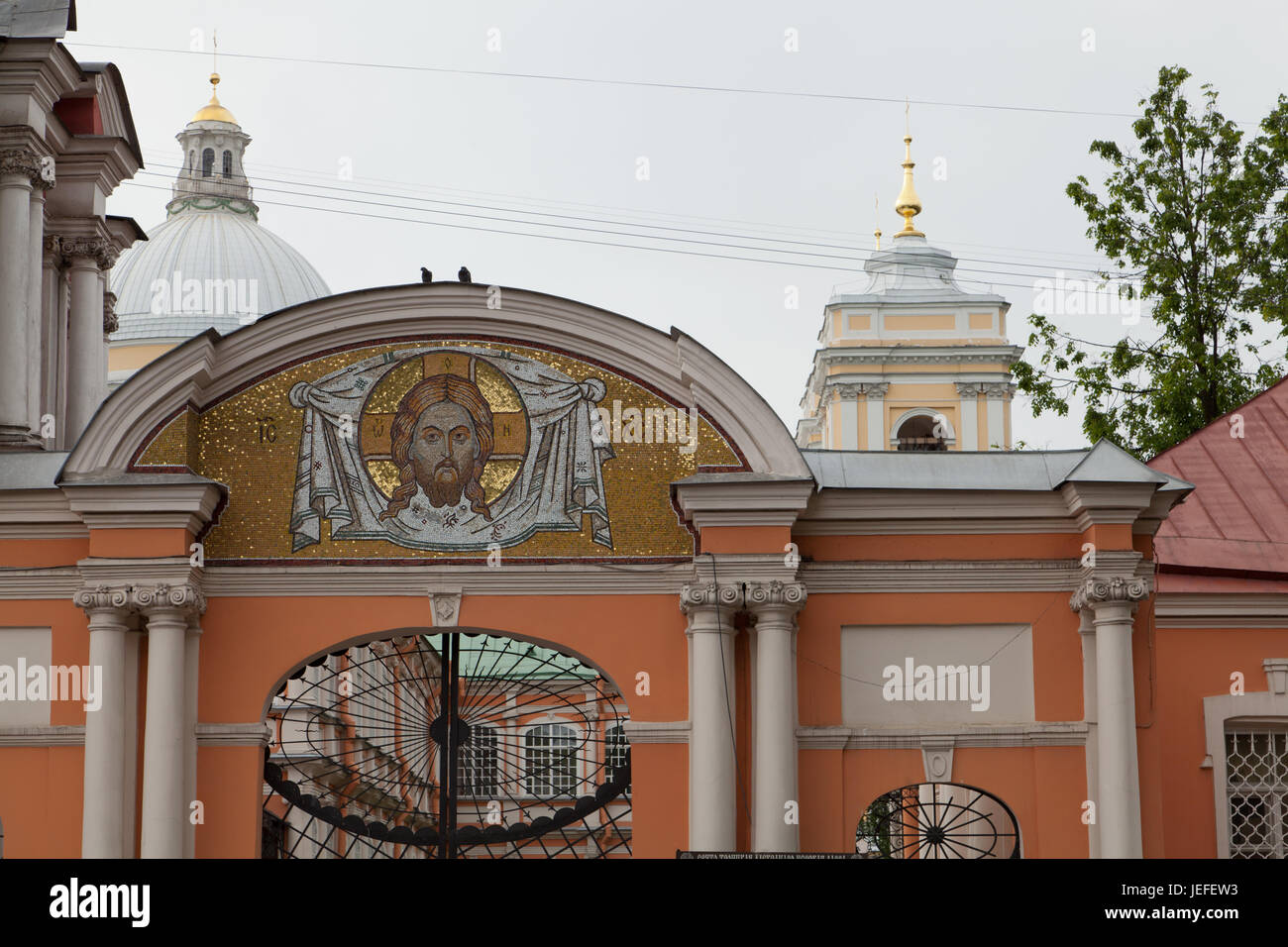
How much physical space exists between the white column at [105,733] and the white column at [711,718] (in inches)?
158

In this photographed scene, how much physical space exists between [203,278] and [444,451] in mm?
29607

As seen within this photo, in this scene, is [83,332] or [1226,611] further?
[83,332]

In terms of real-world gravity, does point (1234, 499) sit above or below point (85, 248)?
below

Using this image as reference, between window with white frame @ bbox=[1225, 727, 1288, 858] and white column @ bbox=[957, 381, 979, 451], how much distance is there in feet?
91.2

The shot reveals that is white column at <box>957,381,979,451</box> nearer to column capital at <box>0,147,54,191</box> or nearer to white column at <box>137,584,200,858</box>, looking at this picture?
column capital at <box>0,147,54,191</box>

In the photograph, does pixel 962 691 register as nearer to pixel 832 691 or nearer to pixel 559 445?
pixel 832 691

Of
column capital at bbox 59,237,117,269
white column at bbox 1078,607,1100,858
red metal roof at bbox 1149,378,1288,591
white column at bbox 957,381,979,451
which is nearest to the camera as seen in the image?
white column at bbox 1078,607,1100,858

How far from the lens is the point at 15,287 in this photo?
56.0 ft

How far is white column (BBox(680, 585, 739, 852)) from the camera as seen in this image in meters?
14.2

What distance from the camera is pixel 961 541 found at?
588 inches

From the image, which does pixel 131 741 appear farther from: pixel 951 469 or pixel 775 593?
pixel 951 469

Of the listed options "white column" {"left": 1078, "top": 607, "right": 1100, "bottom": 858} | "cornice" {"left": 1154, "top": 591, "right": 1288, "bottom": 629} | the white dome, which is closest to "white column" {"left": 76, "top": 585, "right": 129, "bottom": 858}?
"white column" {"left": 1078, "top": 607, "right": 1100, "bottom": 858}

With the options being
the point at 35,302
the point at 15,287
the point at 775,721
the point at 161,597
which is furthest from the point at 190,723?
the point at 35,302
